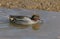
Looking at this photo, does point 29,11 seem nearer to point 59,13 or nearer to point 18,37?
point 59,13

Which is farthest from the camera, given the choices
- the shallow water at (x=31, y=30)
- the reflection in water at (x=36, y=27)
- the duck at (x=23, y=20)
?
the duck at (x=23, y=20)

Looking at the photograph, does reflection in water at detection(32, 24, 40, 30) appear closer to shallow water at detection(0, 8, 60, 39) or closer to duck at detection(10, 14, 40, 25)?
shallow water at detection(0, 8, 60, 39)

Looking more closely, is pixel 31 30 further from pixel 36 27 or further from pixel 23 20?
pixel 23 20

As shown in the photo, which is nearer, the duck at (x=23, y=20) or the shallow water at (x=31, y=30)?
the shallow water at (x=31, y=30)

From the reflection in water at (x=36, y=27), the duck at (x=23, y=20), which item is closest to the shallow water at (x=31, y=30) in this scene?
the reflection in water at (x=36, y=27)

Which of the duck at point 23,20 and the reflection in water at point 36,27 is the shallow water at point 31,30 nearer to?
the reflection in water at point 36,27

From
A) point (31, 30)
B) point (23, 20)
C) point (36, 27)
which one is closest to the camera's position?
point (31, 30)

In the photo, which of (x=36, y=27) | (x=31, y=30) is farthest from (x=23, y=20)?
(x=31, y=30)

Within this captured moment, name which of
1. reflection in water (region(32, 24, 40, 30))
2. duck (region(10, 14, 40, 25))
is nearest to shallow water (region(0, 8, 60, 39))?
reflection in water (region(32, 24, 40, 30))

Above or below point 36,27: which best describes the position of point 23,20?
above

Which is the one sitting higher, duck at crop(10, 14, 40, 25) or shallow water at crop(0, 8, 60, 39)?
duck at crop(10, 14, 40, 25)

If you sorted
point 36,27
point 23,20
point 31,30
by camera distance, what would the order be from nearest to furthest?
point 31,30 < point 36,27 < point 23,20

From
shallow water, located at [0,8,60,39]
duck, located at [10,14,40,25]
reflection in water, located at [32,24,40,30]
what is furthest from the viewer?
duck, located at [10,14,40,25]

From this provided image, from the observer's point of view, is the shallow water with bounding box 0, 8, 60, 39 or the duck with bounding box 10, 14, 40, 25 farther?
the duck with bounding box 10, 14, 40, 25
